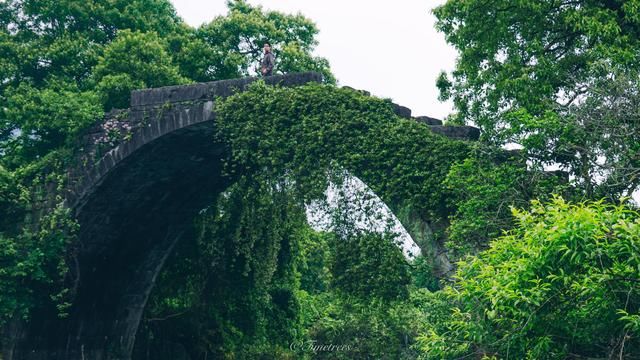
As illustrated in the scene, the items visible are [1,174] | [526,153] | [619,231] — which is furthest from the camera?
[1,174]

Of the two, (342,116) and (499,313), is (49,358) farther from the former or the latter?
(499,313)

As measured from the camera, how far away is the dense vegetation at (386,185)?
581cm

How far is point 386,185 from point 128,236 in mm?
7466

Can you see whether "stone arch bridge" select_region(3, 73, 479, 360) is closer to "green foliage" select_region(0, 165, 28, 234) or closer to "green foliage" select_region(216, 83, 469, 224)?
"green foliage" select_region(216, 83, 469, 224)

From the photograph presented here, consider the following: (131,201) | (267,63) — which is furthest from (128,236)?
(267,63)

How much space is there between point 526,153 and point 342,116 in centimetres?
289

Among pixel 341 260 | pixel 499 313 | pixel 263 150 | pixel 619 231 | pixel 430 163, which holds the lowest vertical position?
pixel 499 313

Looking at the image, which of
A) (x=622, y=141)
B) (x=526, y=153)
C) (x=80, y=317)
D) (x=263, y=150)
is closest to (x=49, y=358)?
(x=80, y=317)

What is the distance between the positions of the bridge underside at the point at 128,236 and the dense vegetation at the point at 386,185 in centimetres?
45

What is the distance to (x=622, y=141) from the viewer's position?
8.10 m

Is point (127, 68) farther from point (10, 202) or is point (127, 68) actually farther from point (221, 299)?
point (221, 299)

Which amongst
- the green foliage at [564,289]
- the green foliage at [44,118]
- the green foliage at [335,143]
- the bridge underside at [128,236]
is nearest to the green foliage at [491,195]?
the green foliage at [335,143]

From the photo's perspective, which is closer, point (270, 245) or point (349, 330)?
point (270, 245)

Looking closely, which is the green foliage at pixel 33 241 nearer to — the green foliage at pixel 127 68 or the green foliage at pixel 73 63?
the green foliage at pixel 73 63
